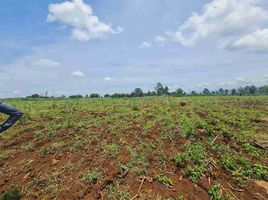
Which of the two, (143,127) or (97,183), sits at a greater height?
(143,127)

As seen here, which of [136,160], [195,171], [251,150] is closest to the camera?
[195,171]

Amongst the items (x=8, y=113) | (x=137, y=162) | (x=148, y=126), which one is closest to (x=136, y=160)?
(x=137, y=162)

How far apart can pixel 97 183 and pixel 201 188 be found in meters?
1.88

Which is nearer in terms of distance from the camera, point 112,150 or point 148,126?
point 112,150

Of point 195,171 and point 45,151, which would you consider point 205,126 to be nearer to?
point 195,171

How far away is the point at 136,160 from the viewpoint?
19.1 feet

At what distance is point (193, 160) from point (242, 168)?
105cm

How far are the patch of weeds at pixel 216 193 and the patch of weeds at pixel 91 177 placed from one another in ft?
6.57

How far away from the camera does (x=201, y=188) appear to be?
5238mm

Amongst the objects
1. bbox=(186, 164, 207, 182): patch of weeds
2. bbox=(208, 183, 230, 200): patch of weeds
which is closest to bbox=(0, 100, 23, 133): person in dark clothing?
bbox=(186, 164, 207, 182): patch of weeds

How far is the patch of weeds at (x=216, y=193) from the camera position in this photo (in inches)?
199

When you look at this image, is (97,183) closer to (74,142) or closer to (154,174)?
(154,174)

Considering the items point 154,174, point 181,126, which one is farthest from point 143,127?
point 154,174

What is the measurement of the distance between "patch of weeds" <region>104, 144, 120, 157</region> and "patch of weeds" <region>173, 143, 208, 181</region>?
124cm
